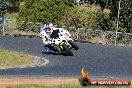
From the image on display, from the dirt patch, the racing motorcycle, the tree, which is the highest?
the dirt patch

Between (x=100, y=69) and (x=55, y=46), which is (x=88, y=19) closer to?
(x=55, y=46)

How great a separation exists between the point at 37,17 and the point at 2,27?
3.51 meters

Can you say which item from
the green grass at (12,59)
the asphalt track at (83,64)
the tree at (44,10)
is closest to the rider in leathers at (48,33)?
the asphalt track at (83,64)

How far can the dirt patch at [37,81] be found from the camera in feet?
43.5

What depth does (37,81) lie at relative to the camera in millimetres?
13680

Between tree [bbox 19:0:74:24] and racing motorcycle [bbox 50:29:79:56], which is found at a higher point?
racing motorcycle [bbox 50:29:79:56]

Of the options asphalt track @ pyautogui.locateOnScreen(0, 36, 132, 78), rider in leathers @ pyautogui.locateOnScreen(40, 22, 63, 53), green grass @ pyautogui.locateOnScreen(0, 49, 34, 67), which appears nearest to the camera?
asphalt track @ pyautogui.locateOnScreen(0, 36, 132, 78)

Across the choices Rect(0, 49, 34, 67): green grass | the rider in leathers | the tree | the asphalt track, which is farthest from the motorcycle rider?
the tree

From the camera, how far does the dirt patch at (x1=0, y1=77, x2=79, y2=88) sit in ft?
43.5

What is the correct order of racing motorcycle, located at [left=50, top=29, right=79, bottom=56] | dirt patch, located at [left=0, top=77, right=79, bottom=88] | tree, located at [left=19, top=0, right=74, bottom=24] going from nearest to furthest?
1. dirt patch, located at [left=0, top=77, right=79, bottom=88]
2. racing motorcycle, located at [left=50, top=29, right=79, bottom=56]
3. tree, located at [left=19, top=0, right=74, bottom=24]

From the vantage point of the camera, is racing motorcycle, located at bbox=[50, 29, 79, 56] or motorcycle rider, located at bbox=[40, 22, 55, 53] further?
motorcycle rider, located at bbox=[40, 22, 55, 53]

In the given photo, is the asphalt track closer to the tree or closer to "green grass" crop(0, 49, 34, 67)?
"green grass" crop(0, 49, 34, 67)

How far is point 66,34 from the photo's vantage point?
23.6 metres

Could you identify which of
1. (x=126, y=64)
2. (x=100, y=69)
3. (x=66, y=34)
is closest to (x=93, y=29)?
(x=66, y=34)
